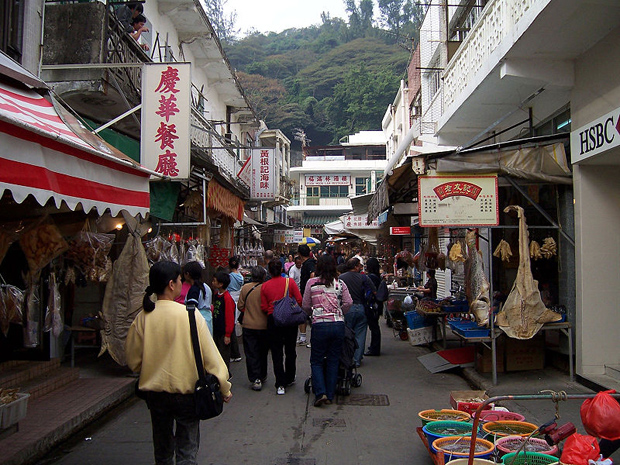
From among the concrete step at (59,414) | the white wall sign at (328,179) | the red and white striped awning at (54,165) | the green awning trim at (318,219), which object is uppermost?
the white wall sign at (328,179)

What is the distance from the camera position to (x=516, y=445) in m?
4.09

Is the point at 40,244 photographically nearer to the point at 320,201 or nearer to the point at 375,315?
the point at 375,315

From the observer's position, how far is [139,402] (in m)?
6.79

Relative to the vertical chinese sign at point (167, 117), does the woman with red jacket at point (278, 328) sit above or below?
below

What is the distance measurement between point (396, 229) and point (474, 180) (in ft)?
20.9

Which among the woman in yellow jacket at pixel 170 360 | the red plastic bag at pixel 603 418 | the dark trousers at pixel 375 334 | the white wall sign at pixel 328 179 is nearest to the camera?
the red plastic bag at pixel 603 418

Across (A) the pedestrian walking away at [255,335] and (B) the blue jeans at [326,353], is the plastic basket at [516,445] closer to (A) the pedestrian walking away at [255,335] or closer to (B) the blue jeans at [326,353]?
(B) the blue jeans at [326,353]

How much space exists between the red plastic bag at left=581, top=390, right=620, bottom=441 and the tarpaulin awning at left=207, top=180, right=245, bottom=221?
27.6 ft

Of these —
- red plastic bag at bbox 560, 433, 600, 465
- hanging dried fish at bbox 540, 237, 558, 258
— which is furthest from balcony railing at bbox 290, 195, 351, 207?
red plastic bag at bbox 560, 433, 600, 465

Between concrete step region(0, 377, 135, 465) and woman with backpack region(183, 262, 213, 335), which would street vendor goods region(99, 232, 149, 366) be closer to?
concrete step region(0, 377, 135, 465)

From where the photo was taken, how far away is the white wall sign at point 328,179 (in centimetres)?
4616

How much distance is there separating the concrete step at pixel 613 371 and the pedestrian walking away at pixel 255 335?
15.4ft

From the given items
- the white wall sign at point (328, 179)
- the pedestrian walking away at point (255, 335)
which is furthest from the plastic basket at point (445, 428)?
the white wall sign at point (328, 179)

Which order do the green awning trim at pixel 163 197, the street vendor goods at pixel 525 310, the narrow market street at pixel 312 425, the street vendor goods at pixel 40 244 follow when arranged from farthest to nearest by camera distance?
the green awning trim at pixel 163 197 < the street vendor goods at pixel 525 310 < the street vendor goods at pixel 40 244 < the narrow market street at pixel 312 425
